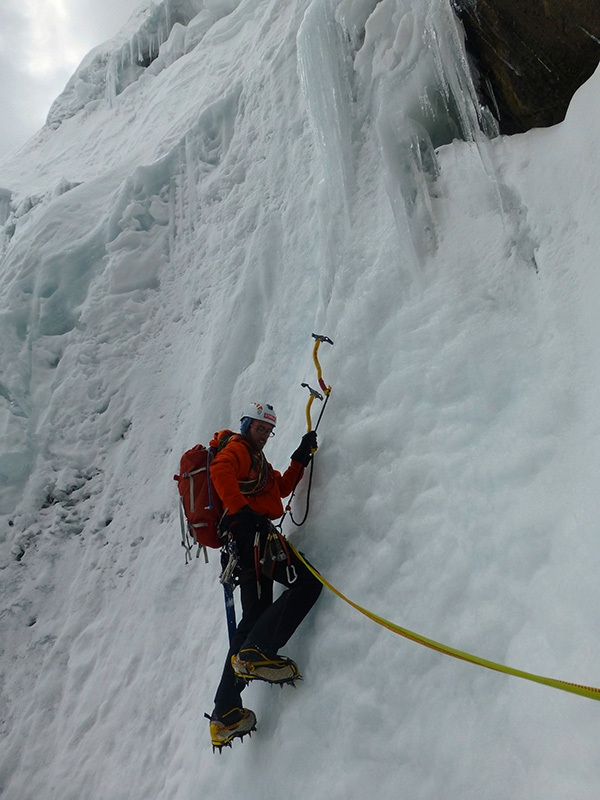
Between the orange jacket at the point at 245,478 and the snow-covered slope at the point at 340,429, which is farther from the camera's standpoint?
the orange jacket at the point at 245,478

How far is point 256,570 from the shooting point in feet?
10.4

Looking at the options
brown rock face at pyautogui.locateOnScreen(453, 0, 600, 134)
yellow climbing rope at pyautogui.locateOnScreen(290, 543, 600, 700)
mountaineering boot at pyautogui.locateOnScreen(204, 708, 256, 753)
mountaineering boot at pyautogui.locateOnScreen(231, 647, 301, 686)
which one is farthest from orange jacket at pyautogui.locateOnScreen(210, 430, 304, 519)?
brown rock face at pyautogui.locateOnScreen(453, 0, 600, 134)

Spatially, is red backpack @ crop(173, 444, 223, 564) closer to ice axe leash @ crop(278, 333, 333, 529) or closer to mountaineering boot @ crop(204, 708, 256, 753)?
ice axe leash @ crop(278, 333, 333, 529)

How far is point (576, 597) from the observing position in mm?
2217

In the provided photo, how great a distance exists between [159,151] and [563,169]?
7344mm

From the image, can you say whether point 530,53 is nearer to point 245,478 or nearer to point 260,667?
point 245,478

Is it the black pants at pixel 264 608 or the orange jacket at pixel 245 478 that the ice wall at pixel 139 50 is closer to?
the orange jacket at pixel 245 478

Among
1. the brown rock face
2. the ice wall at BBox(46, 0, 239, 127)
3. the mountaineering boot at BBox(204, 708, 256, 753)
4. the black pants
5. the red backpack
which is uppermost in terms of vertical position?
the ice wall at BBox(46, 0, 239, 127)

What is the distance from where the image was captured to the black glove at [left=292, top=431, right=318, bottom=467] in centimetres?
356

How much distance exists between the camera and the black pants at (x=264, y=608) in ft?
9.67

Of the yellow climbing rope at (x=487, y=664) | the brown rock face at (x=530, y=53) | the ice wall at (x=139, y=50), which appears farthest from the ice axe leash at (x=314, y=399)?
the ice wall at (x=139, y=50)

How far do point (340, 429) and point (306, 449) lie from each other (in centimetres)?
25

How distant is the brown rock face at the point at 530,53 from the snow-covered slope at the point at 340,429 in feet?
0.47

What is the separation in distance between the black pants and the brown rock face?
3.09 metres
